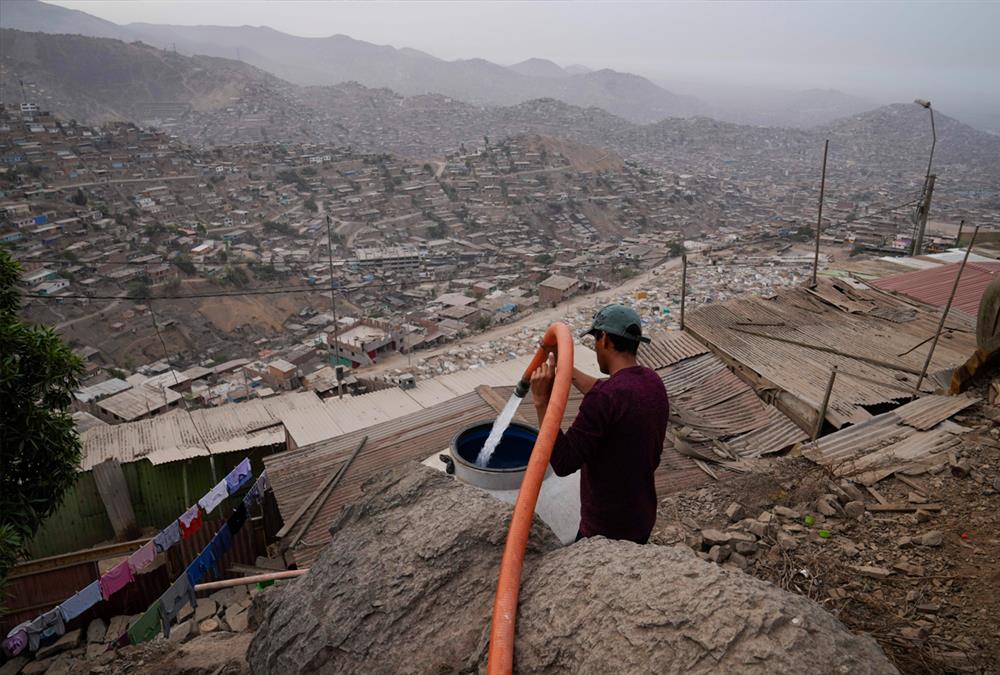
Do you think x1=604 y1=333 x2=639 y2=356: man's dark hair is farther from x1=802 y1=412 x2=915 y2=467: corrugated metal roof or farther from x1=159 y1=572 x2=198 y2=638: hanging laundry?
x1=159 y1=572 x2=198 y2=638: hanging laundry

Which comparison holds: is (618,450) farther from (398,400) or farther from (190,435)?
(190,435)

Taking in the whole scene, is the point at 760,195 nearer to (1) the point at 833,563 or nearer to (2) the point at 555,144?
(2) the point at 555,144

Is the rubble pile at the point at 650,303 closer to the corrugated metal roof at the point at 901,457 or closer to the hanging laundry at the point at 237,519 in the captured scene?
the hanging laundry at the point at 237,519

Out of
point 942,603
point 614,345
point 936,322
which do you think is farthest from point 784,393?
point 614,345

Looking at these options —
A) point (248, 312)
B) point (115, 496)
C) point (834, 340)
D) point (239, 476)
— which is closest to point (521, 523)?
point (239, 476)

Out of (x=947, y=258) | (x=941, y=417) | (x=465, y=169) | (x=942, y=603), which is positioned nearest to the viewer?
(x=942, y=603)

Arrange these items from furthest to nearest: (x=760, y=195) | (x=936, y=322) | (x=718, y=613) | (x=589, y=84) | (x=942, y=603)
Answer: (x=589, y=84) → (x=760, y=195) → (x=936, y=322) → (x=942, y=603) → (x=718, y=613)
